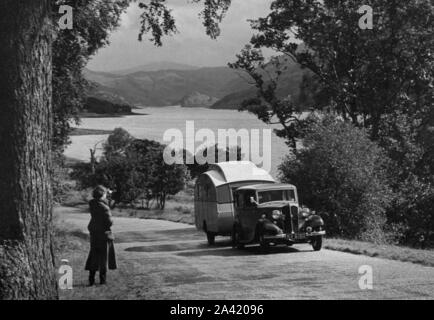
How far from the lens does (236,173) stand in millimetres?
28344

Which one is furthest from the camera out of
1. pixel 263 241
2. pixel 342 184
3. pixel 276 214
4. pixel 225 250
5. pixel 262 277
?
pixel 342 184

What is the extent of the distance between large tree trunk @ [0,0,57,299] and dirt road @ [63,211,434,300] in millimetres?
2341

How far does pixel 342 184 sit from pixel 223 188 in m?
10.5

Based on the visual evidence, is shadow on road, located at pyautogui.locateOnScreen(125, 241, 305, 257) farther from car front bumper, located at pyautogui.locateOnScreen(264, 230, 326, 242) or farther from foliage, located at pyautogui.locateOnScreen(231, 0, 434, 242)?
foliage, located at pyautogui.locateOnScreen(231, 0, 434, 242)

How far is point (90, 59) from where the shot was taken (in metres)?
33.9

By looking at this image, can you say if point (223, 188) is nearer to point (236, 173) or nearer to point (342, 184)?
point (236, 173)

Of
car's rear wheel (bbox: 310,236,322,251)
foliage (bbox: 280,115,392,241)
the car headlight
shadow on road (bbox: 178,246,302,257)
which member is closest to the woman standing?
shadow on road (bbox: 178,246,302,257)

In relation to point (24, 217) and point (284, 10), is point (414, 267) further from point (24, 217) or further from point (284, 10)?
point (284, 10)

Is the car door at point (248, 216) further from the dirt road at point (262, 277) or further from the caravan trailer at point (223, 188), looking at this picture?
the caravan trailer at point (223, 188)

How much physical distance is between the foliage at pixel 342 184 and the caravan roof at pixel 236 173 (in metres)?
8.16

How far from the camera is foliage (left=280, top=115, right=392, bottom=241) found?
118ft

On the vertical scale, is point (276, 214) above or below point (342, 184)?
below

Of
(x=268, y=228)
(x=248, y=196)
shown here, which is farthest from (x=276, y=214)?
(x=248, y=196)
